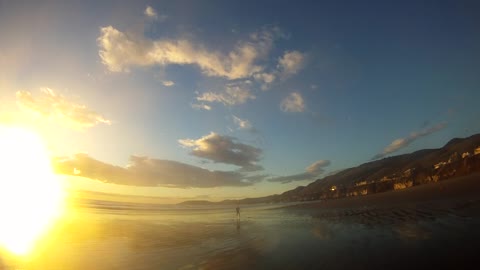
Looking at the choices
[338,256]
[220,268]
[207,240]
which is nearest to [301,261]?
[338,256]

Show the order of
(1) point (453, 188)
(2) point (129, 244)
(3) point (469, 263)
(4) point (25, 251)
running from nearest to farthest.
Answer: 1. (3) point (469, 263)
2. (4) point (25, 251)
3. (2) point (129, 244)
4. (1) point (453, 188)

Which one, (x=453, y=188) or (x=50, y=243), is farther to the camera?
(x=453, y=188)

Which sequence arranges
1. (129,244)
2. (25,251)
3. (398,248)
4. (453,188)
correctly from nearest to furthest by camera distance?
(398,248) → (25,251) → (129,244) → (453,188)

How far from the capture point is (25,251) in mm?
23828

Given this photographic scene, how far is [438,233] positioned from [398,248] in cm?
462

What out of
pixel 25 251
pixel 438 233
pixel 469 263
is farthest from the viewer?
pixel 25 251

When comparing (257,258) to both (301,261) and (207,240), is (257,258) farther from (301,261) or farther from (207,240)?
(207,240)

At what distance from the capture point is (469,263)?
37.4ft

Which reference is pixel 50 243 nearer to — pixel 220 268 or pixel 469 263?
pixel 220 268

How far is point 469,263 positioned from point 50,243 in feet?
116

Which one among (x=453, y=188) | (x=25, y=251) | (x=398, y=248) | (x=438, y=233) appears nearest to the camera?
(x=398, y=248)

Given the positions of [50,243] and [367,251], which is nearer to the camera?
[367,251]

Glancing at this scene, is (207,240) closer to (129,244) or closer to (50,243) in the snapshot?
(129,244)

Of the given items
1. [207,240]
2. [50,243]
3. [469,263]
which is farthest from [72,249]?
[469,263]
